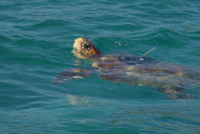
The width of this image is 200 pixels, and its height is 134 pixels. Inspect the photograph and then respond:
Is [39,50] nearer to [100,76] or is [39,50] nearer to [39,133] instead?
[100,76]

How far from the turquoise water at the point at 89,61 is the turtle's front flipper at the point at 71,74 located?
17cm

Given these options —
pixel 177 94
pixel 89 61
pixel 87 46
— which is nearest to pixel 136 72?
pixel 177 94

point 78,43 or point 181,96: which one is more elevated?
point 78,43

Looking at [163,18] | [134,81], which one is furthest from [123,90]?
[163,18]

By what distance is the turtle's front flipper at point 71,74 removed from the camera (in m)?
6.98

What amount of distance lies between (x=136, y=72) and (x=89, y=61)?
1.66 metres

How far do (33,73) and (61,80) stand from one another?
93cm

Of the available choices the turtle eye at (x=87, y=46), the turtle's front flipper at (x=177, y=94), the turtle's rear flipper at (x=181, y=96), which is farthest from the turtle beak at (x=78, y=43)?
the turtle's rear flipper at (x=181, y=96)

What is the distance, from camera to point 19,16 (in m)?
13.0

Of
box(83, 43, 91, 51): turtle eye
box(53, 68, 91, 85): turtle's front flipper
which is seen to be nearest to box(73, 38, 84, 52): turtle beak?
box(83, 43, 91, 51): turtle eye

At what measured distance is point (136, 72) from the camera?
766 cm

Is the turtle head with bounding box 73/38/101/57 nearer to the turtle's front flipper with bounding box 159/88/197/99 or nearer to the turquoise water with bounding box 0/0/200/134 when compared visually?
the turquoise water with bounding box 0/0/200/134

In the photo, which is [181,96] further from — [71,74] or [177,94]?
[71,74]

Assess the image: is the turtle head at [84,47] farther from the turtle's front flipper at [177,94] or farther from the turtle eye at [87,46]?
the turtle's front flipper at [177,94]
